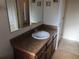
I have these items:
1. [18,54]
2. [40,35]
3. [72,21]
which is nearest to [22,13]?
[40,35]

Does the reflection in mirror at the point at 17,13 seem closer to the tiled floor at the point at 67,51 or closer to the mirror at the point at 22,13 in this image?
the mirror at the point at 22,13

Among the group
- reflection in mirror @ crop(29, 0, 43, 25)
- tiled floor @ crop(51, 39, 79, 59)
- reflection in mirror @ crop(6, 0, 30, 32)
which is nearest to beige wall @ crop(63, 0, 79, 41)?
tiled floor @ crop(51, 39, 79, 59)

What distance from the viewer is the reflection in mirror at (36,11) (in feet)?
6.83


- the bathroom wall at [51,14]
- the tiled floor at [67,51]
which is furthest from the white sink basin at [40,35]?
the tiled floor at [67,51]

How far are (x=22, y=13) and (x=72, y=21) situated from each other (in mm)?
2379

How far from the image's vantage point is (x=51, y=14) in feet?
8.08

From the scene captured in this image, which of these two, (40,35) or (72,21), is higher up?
(72,21)

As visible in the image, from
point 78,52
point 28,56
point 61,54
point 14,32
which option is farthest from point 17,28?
point 78,52

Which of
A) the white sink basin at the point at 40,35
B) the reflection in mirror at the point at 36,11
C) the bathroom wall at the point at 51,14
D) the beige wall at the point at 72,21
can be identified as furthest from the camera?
the beige wall at the point at 72,21

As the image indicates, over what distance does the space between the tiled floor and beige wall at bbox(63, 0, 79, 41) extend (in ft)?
1.41

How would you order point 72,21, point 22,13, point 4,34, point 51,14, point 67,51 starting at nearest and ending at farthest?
point 4,34, point 22,13, point 51,14, point 67,51, point 72,21

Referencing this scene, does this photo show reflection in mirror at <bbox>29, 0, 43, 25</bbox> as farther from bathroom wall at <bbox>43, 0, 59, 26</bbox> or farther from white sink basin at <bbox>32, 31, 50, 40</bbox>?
white sink basin at <bbox>32, 31, 50, 40</bbox>

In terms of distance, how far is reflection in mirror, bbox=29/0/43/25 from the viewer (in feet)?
6.83

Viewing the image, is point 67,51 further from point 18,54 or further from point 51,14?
point 18,54
